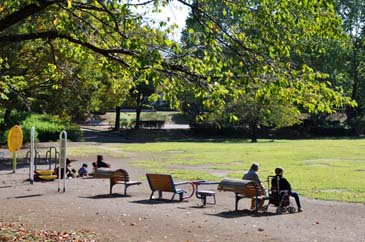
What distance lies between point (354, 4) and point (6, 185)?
6406cm

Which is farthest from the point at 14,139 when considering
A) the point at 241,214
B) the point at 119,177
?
the point at 241,214

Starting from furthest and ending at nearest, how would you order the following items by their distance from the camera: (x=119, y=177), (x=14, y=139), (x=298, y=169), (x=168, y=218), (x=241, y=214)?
(x=298, y=169) < (x=14, y=139) < (x=119, y=177) < (x=241, y=214) < (x=168, y=218)

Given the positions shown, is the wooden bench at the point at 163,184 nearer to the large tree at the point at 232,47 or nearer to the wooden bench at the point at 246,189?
the wooden bench at the point at 246,189

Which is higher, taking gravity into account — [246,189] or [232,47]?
[232,47]

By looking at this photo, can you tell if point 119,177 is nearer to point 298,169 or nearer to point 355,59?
point 298,169

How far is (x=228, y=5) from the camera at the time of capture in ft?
32.1

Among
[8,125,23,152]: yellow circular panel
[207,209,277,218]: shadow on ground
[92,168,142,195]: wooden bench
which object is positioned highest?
[8,125,23,152]: yellow circular panel

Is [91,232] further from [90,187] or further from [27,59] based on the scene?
[27,59]

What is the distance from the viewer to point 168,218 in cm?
1360

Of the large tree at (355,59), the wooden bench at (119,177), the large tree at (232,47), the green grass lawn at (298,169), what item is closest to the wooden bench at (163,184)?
the wooden bench at (119,177)

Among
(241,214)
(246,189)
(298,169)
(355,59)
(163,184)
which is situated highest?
(355,59)

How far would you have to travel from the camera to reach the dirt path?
1166 centimetres

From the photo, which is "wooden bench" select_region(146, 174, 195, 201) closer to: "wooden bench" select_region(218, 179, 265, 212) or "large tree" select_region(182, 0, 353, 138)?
"wooden bench" select_region(218, 179, 265, 212)

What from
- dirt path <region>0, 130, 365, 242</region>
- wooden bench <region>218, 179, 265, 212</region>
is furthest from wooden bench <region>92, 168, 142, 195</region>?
wooden bench <region>218, 179, 265, 212</region>
